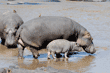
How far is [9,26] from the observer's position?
8.25 meters

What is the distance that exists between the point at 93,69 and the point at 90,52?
1667 mm

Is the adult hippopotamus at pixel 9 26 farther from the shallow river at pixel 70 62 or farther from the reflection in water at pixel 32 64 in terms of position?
the reflection in water at pixel 32 64

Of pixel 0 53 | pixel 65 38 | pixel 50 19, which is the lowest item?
pixel 0 53

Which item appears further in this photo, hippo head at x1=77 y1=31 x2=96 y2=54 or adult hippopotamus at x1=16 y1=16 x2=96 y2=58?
hippo head at x1=77 y1=31 x2=96 y2=54

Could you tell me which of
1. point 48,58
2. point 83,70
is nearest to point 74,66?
point 83,70

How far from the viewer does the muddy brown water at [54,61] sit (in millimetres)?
5992

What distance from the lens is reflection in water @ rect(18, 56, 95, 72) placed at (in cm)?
597

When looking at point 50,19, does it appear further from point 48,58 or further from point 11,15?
point 11,15

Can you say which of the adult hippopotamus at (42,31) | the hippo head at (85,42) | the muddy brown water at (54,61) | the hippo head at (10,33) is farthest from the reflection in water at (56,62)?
the hippo head at (10,33)

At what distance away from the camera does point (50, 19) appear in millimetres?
7043

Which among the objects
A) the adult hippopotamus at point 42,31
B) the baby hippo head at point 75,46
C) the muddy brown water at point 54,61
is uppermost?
the adult hippopotamus at point 42,31

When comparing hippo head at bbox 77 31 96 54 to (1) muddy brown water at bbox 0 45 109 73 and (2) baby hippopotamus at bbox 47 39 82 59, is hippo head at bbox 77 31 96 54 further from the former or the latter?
(2) baby hippopotamus at bbox 47 39 82 59

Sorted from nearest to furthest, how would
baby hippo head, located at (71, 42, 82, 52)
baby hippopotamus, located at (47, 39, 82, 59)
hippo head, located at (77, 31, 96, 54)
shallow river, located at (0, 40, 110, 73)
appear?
shallow river, located at (0, 40, 110, 73), baby hippopotamus, located at (47, 39, 82, 59), baby hippo head, located at (71, 42, 82, 52), hippo head, located at (77, 31, 96, 54)

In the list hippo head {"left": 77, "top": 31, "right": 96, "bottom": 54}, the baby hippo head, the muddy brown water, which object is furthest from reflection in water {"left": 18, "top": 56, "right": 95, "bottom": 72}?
hippo head {"left": 77, "top": 31, "right": 96, "bottom": 54}
